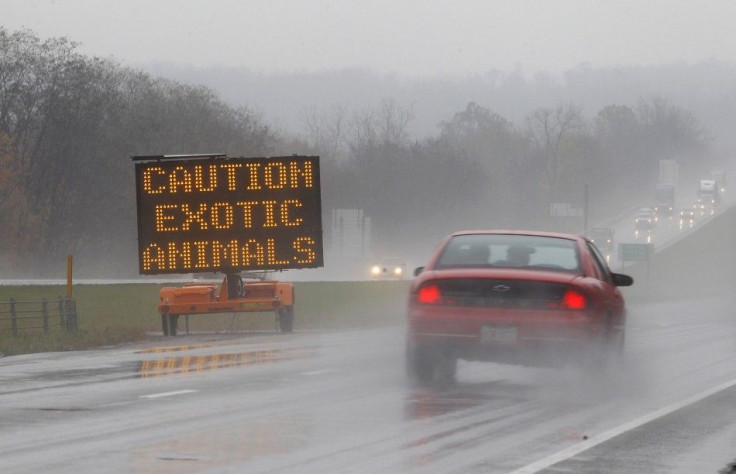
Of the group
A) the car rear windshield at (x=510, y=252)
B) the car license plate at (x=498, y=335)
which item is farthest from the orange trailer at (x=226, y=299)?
the car license plate at (x=498, y=335)

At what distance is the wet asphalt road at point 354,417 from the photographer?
932 centimetres

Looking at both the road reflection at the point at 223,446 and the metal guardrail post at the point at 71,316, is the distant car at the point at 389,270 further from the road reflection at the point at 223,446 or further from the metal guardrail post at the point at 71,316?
the road reflection at the point at 223,446

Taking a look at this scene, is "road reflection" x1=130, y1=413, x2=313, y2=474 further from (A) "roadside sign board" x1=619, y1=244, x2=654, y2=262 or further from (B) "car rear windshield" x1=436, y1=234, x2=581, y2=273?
(A) "roadside sign board" x1=619, y1=244, x2=654, y2=262

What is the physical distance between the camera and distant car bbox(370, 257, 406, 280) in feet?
290

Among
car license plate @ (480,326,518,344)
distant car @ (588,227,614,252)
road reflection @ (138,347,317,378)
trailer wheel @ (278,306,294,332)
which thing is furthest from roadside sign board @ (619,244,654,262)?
car license plate @ (480,326,518,344)

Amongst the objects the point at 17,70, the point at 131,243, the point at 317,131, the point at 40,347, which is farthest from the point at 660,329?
the point at 317,131

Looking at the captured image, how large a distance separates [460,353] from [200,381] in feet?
9.23

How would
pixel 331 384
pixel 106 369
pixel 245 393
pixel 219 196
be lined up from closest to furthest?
pixel 245 393 → pixel 331 384 → pixel 106 369 → pixel 219 196

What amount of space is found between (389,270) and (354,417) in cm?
7691

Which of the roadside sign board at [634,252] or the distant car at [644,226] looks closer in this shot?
the roadside sign board at [634,252]

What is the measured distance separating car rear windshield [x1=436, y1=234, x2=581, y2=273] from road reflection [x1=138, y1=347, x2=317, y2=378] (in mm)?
3577

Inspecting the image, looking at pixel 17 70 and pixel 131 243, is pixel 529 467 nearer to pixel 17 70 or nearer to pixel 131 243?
pixel 17 70

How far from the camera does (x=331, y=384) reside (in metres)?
15.0

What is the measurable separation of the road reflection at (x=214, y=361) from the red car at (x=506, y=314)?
11.2 feet
